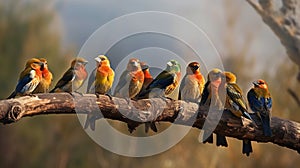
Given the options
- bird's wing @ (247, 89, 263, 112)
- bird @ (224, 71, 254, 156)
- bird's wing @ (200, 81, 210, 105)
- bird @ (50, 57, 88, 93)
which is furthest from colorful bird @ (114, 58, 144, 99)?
bird's wing @ (247, 89, 263, 112)

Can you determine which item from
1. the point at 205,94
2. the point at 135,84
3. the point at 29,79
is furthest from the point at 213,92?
the point at 29,79

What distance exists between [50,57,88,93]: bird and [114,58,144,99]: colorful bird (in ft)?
0.77

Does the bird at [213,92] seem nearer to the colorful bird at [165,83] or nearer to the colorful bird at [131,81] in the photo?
the colorful bird at [165,83]

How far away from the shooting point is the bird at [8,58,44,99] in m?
3.67

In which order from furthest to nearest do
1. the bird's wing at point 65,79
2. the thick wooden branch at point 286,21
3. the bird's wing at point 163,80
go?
the thick wooden branch at point 286,21
the bird's wing at point 65,79
the bird's wing at point 163,80

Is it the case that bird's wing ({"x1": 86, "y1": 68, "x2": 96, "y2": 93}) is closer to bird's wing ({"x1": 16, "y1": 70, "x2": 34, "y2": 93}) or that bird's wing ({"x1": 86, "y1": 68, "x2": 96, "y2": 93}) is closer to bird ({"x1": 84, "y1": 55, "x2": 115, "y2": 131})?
bird ({"x1": 84, "y1": 55, "x2": 115, "y2": 131})

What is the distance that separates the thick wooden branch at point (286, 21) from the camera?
201 inches

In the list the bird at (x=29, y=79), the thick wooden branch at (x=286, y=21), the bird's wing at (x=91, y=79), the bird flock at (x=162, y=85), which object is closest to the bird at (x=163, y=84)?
the bird flock at (x=162, y=85)

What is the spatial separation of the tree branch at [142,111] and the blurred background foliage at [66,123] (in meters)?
2.85

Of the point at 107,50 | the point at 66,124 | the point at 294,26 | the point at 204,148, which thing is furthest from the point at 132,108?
the point at 66,124

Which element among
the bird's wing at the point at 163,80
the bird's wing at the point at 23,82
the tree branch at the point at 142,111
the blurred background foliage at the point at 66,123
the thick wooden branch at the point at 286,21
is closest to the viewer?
the tree branch at the point at 142,111

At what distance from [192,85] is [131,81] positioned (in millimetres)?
367

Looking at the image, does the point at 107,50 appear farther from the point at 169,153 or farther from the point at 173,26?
the point at 169,153

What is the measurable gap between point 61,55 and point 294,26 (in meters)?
6.47
